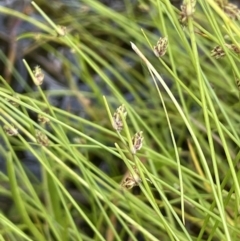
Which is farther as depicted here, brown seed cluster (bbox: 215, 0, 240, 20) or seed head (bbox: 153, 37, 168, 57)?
brown seed cluster (bbox: 215, 0, 240, 20)

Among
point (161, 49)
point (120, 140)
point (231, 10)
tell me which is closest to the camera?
point (161, 49)

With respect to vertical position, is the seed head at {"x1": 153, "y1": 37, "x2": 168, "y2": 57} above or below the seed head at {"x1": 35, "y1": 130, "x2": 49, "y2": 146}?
above

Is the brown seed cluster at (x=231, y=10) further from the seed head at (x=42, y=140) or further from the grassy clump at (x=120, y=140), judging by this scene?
the seed head at (x=42, y=140)

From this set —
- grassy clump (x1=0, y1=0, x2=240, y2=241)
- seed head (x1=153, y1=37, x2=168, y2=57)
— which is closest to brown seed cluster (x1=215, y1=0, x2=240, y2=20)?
grassy clump (x1=0, y1=0, x2=240, y2=241)

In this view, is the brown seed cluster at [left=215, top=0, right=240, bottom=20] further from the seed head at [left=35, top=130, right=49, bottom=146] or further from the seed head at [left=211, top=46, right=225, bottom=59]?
the seed head at [left=35, top=130, right=49, bottom=146]

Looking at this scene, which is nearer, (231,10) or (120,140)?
(231,10)

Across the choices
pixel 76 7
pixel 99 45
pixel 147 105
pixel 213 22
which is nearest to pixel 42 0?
pixel 76 7

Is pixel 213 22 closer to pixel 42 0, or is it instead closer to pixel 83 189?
pixel 83 189

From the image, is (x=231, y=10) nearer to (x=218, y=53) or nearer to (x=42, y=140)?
(x=218, y=53)

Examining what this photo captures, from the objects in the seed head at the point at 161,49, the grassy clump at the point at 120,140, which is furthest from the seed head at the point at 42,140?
the seed head at the point at 161,49

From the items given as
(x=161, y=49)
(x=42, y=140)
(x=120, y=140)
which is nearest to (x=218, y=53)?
(x=161, y=49)

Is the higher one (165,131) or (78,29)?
(78,29)
